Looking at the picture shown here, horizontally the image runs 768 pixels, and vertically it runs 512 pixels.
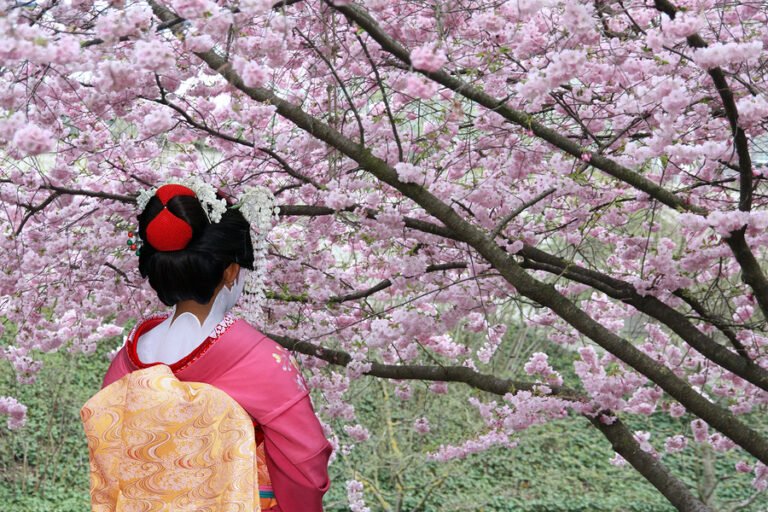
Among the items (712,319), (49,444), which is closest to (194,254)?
(712,319)

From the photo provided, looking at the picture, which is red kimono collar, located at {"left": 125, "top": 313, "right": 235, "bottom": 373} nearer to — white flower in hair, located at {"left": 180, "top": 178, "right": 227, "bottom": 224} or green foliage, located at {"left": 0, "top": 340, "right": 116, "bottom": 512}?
white flower in hair, located at {"left": 180, "top": 178, "right": 227, "bottom": 224}

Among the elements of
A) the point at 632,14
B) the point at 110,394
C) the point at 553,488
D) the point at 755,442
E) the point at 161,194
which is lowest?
the point at 553,488

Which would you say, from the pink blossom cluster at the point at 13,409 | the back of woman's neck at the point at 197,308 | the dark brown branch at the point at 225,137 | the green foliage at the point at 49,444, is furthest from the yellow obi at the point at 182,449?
the green foliage at the point at 49,444

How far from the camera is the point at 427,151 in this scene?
3.22 metres

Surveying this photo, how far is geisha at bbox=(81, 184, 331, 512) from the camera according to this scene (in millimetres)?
2258

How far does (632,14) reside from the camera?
3.03 m

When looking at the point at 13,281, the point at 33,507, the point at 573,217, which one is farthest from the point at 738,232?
the point at 33,507

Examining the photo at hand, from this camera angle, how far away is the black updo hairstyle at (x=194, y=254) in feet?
7.64

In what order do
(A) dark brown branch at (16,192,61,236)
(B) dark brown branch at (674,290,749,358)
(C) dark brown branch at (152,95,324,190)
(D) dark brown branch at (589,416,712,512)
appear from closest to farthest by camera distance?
(C) dark brown branch at (152,95,324,190)
(A) dark brown branch at (16,192,61,236)
(B) dark brown branch at (674,290,749,358)
(D) dark brown branch at (589,416,712,512)

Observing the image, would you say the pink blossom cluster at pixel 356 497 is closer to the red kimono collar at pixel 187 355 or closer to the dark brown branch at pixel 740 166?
the dark brown branch at pixel 740 166

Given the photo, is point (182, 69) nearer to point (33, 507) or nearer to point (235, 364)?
point (235, 364)

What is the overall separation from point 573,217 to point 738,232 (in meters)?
1.20

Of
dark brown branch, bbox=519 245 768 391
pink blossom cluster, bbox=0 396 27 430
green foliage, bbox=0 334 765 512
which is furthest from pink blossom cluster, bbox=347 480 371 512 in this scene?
dark brown branch, bbox=519 245 768 391

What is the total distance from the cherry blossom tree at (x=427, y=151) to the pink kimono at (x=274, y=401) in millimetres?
645
